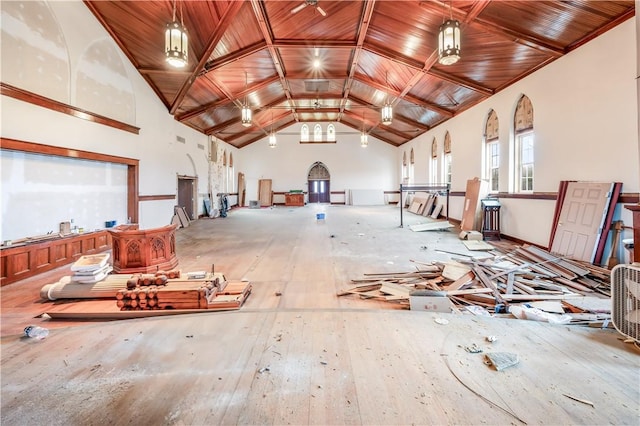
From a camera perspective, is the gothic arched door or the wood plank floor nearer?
the wood plank floor

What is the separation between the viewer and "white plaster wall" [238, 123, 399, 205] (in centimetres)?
1712

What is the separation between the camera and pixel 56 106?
448cm

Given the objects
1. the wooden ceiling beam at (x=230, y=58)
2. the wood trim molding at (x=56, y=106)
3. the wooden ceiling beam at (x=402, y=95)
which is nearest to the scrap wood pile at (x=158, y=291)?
the wood trim molding at (x=56, y=106)

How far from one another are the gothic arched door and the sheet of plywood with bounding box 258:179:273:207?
246cm

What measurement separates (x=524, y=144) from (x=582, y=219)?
235 cm

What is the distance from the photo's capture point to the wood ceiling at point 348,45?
14.6 feet

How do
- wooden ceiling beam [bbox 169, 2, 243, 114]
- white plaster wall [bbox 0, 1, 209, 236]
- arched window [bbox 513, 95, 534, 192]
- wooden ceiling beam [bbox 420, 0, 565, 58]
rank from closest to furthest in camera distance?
white plaster wall [bbox 0, 1, 209, 236]
wooden ceiling beam [bbox 420, 0, 565, 58]
wooden ceiling beam [bbox 169, 2, 243, 114]
arched window [bbox 513, 95, 534, 192]

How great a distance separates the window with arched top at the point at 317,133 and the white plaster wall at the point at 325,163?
38 cm

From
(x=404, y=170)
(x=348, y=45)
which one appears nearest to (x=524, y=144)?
(x=348, y=45)

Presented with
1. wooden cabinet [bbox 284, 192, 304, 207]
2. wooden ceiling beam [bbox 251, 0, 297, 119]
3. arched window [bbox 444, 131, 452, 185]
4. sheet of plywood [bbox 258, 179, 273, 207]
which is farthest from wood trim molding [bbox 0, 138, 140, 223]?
sheet of plywood [bbox 258, 179, 273, 207]

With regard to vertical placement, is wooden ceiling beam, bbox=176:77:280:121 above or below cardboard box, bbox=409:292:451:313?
above

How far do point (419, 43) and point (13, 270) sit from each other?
7.80 metres

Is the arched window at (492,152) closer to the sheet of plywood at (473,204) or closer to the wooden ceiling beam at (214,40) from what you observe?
the sheet of plywood at (473,204)

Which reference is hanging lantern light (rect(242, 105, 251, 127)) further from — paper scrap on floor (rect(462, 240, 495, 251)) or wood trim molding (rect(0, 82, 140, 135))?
paper scrap on floor (rect(462, 240, 495, 251))
